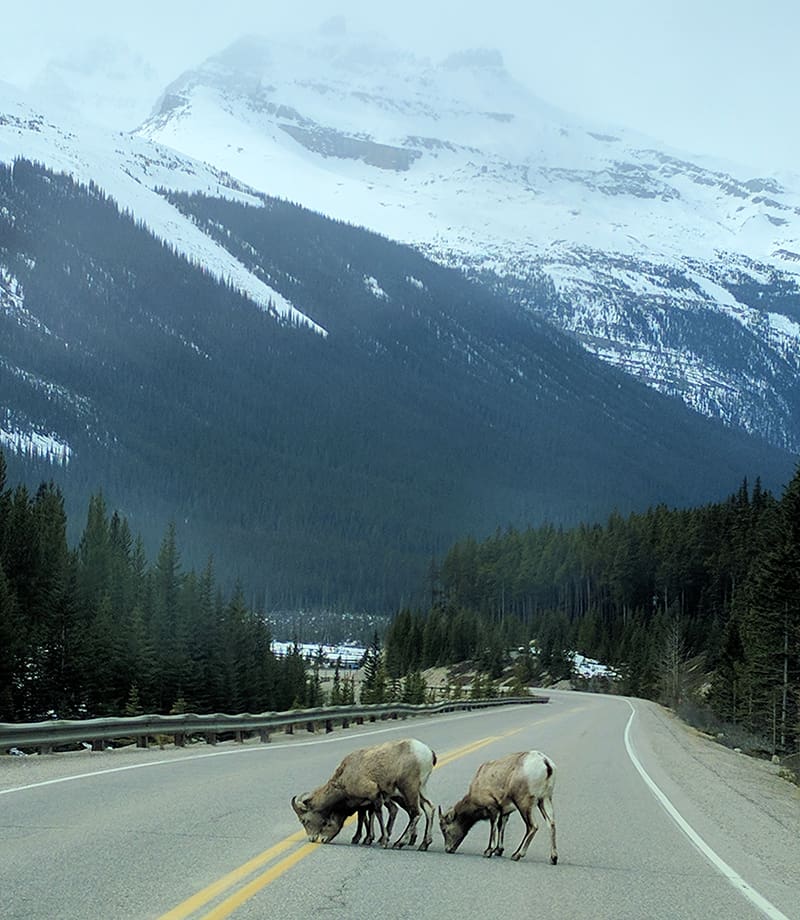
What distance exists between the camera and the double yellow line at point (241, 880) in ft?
28.2

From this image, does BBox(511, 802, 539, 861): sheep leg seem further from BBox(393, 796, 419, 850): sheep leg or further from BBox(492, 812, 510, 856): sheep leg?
BBox(393, 796, 419, 850): sheep leg

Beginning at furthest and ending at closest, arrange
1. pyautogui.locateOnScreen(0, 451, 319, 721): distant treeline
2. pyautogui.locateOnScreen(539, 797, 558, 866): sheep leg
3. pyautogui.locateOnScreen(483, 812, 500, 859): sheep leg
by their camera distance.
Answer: pyautogui.locateOnScreen(0, 451, 319, 721): distant treeline, pyautogui.locateOnScreen(483, 812, 500, 859): sheep leg, pyautogui.locateOnScreen(539, 797, 558, 866): sheep leg

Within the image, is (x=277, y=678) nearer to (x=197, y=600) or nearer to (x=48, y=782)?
(x=197, y=600)

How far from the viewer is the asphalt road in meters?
9.10

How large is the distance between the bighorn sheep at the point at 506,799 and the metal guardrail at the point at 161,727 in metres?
10.4

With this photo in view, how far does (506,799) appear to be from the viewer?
11352 millimetres

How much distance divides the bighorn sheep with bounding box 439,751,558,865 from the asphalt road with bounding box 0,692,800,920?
0.69ft

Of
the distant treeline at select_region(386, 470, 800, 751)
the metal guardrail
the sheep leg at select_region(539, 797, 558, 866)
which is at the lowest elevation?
the metal guardrail

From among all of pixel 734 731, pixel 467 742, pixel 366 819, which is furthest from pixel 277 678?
pixel 366 819

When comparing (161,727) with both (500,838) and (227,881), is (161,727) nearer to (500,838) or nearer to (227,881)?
(500,838)

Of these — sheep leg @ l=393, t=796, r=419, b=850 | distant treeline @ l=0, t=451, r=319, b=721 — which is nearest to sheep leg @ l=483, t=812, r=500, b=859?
sheep leg @ l=393, t=796, r=419, b=850

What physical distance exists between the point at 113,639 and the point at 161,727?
27.6 meters

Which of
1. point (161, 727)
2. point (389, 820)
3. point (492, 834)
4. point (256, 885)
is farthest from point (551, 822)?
point (161, 727)

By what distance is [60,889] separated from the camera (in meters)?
9.15
